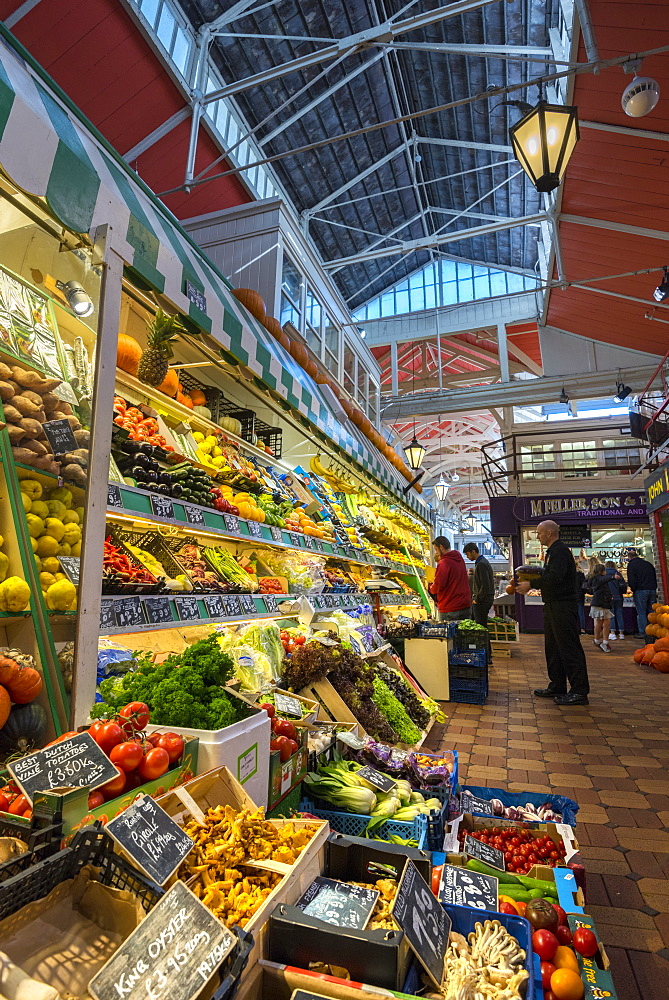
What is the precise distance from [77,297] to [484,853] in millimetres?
2640

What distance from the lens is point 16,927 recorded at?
855 mm

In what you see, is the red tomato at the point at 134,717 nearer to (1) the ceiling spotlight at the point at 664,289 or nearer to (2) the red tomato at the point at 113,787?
(2) the red tomato at the point at 113,787

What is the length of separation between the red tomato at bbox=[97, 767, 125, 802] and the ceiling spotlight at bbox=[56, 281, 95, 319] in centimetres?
166

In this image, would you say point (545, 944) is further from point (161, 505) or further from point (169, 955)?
point (161, 505)

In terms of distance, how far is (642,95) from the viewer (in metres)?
4.38

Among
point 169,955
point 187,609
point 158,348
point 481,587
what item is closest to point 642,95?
point 158,348

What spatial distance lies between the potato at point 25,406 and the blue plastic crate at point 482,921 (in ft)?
6.15

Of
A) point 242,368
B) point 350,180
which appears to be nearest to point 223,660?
point 242,368

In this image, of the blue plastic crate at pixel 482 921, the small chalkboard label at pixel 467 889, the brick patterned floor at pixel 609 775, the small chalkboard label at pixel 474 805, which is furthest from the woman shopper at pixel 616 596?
the blue plastic crate at pixel 482 921

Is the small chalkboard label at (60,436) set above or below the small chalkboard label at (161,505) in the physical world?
above

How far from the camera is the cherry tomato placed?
4.55 feet

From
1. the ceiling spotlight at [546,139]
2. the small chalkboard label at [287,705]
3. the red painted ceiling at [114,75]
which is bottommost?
the small chalkboard label at [287,705]

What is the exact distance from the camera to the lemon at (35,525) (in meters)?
1.72

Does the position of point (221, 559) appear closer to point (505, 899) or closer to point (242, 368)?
point (242, 368)
